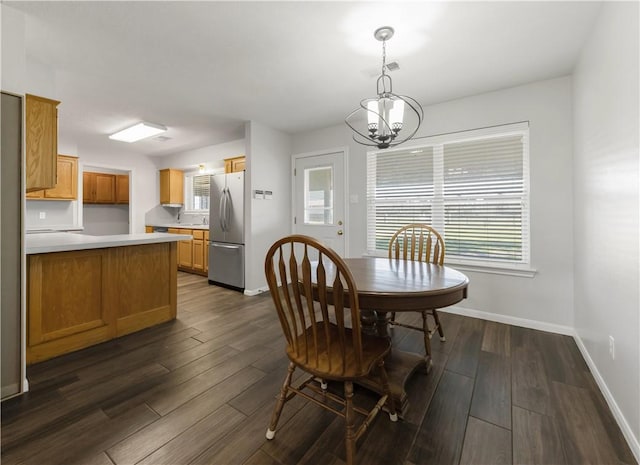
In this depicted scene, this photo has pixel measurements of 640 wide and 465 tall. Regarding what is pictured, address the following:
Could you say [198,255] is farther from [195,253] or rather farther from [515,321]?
[515,321]

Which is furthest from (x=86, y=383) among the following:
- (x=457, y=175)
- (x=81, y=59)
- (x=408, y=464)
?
A: (x=457, y=175)

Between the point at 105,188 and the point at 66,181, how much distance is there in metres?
2.10

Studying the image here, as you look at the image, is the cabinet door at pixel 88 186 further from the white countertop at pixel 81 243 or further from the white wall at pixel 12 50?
the white wall at pixel 12 50

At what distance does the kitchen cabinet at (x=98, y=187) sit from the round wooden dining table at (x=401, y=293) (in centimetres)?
692

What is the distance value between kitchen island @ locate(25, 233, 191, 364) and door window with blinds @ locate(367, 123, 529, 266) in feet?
8.21

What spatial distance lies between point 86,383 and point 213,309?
57.9 inches

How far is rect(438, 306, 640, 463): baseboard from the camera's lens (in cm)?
135

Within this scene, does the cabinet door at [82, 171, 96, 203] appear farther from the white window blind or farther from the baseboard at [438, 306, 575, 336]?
the baseboard at [438, 306, 575, 336]

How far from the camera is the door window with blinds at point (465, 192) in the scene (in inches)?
111

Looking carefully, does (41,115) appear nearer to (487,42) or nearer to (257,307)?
(257,307)

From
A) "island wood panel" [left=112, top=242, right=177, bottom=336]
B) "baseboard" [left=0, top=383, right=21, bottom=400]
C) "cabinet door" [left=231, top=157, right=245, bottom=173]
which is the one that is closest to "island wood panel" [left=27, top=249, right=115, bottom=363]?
"island wood panel" [left=112, top=242, right=177, bottom=336]

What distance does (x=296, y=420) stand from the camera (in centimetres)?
150

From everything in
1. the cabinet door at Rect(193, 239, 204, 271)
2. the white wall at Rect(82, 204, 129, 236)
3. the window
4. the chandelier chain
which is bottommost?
the cabinet door at Rect(193, 239, 204, 271)

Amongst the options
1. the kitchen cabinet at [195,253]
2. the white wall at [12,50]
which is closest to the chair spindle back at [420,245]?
the white wall at [12,50]
